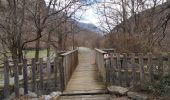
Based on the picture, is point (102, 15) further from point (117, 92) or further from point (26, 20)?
point (117, 92)

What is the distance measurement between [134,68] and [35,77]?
10.7 ft

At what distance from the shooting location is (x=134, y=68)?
984 cm

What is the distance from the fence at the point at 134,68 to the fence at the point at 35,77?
184 cm

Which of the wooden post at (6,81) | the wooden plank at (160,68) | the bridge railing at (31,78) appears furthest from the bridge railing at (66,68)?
the wooden plank at (160,68)

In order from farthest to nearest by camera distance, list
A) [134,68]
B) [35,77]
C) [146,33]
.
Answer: [146,33], [134,68], [35,77]

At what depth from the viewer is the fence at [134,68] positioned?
857 centimetres

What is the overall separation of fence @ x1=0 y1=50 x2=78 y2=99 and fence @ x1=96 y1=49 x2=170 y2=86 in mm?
1843

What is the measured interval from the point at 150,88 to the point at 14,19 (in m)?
6.79

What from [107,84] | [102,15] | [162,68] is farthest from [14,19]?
[102,15]

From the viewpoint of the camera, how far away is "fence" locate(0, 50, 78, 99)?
851 cm

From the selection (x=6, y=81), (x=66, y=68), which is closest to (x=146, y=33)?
(x=66, y=68)

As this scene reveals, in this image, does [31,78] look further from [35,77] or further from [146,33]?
[146,33]

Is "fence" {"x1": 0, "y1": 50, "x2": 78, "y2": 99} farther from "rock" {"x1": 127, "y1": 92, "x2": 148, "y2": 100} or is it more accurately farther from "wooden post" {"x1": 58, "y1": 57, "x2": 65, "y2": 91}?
"rock" {"x1": 127, "y1": 92, "x2": 148, "y2": 100}

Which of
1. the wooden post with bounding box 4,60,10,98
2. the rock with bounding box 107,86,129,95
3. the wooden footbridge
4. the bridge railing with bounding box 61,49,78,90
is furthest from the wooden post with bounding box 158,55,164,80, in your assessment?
the wooden post with bounding box 4,60,10,98
